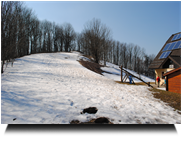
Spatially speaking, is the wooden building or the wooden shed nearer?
the wooden shed

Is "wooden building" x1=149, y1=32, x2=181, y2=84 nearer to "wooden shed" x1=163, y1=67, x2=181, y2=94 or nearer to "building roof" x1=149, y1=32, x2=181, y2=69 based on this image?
"building roof" x1=149, y1=32, x2=181, y2=69

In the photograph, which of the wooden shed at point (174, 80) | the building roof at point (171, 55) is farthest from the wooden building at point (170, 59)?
the wooden shed at point (174, 80)

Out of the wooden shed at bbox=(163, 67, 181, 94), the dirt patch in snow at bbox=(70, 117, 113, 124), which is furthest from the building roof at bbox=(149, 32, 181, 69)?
the dirt patch in snow at bbox=(70, 117, 113, 124)

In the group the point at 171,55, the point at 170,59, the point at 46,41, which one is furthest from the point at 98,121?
the point at 46,41

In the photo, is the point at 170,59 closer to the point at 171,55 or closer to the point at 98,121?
the point at 171,55

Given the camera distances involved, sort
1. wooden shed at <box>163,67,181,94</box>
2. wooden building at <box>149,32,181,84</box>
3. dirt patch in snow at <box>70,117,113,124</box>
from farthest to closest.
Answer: wooden building at <box>149,32,181,84</box> < wooden shed at <box>163,67,181,94</box> < dirt patch in snow at <box>70,117,113,124</box>

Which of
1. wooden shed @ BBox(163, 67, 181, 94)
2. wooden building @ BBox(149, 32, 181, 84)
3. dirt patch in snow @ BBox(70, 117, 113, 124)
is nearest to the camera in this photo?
dirt patch in snow @ BBox(70, 117, 113, 124)

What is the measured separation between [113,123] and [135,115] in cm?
141

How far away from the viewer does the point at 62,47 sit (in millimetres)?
50500

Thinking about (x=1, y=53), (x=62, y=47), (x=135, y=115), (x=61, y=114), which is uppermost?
(x=62, y=47)

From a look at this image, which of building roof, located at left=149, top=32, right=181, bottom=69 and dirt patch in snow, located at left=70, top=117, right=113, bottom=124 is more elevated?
building roof, located at left=149, top=32, right=181, bottom=69
